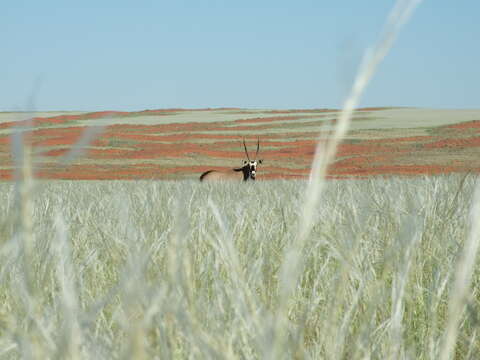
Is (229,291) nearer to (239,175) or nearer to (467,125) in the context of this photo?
(239,175)

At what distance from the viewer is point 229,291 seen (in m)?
1.25

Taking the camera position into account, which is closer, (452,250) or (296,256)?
(296,256)

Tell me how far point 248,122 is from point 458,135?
14.0 m

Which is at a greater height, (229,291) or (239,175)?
(229,291)

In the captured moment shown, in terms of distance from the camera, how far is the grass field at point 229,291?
2.17 feet

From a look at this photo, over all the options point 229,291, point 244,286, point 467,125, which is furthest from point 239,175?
point 467,125

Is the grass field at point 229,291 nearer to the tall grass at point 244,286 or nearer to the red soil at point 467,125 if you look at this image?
the tall grass at point 244,286

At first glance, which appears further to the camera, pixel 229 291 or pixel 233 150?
pixel 233 150

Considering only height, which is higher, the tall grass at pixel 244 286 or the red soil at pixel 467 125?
the tall grass at pixel 244 286

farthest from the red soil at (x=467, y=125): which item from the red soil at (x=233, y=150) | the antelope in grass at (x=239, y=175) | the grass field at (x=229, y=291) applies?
the grass field at (x=229, y=291)

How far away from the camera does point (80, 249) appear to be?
97.2 inches

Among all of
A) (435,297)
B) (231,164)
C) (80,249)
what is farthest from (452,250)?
(231,164)

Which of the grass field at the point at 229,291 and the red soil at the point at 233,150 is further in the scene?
the red soil at the point at 233,150

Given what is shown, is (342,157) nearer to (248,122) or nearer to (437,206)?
(248,122)
